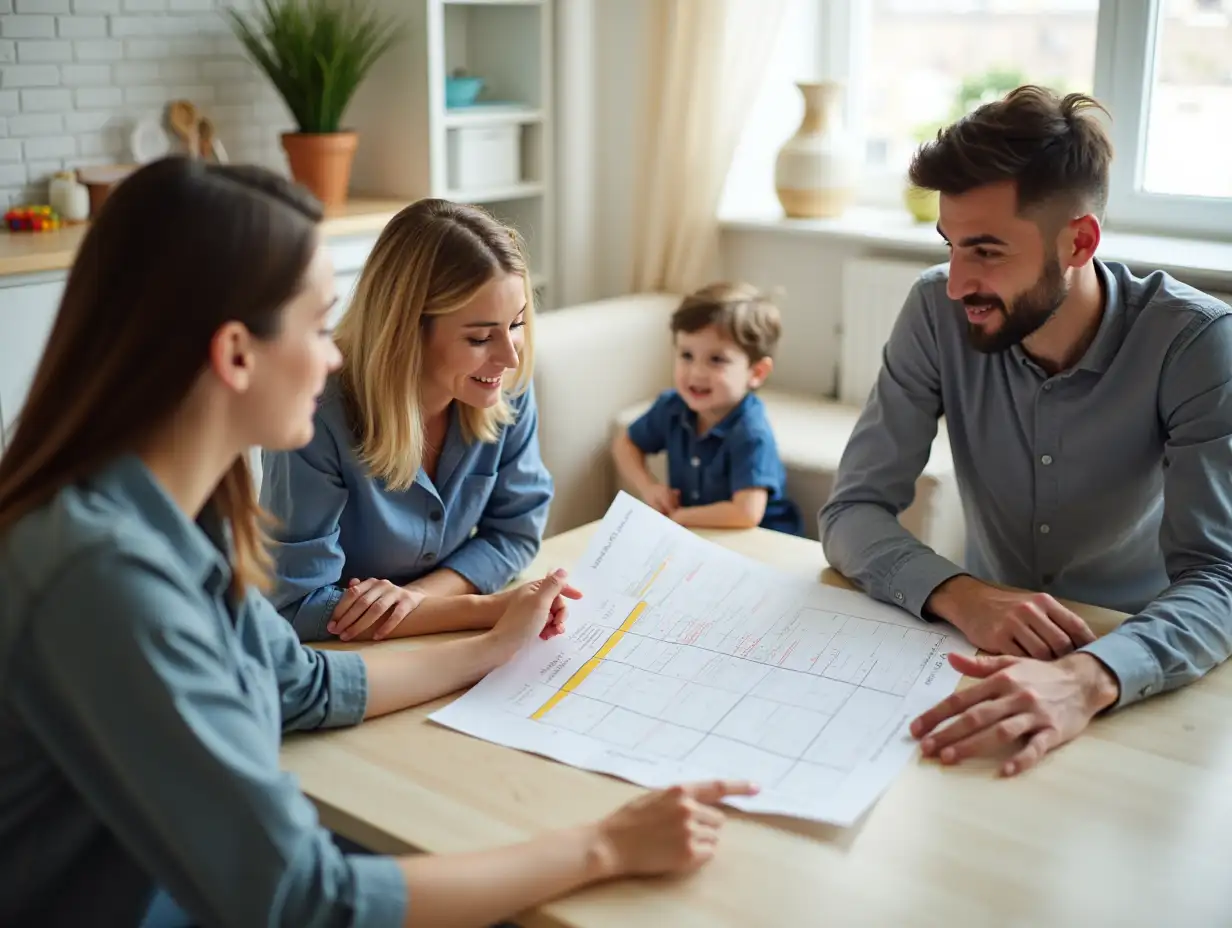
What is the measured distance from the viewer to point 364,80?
3.46m

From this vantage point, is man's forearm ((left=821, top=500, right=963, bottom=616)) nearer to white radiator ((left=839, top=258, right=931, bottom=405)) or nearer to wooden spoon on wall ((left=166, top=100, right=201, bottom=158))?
white radiator ((left=839, top=258, right=931, bottom=405))

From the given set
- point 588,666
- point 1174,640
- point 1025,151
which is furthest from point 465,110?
point 1174,640

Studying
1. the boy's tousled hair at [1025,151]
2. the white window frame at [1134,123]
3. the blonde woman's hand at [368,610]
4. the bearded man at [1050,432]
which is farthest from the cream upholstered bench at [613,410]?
the blonde woman's hand at [368,610]

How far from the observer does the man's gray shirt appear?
1562mm

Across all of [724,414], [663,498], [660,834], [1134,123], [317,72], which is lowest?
[663,498]

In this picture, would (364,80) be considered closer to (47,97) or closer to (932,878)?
(47,97)

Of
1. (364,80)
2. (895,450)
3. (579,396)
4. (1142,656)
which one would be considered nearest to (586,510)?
(579,396)

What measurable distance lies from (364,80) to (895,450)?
2156 millimetres

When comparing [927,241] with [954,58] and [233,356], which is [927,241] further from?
[233,356]

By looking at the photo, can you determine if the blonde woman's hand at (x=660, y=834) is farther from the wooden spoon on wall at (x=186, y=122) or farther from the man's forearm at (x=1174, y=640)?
the wooden spoon on wall at (x=186, y=122)

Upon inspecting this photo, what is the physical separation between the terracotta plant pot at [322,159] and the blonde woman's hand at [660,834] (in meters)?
2.35

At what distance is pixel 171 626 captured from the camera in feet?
3.11

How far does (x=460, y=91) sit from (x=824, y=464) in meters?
1.39

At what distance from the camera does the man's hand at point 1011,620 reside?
142 centimetres
